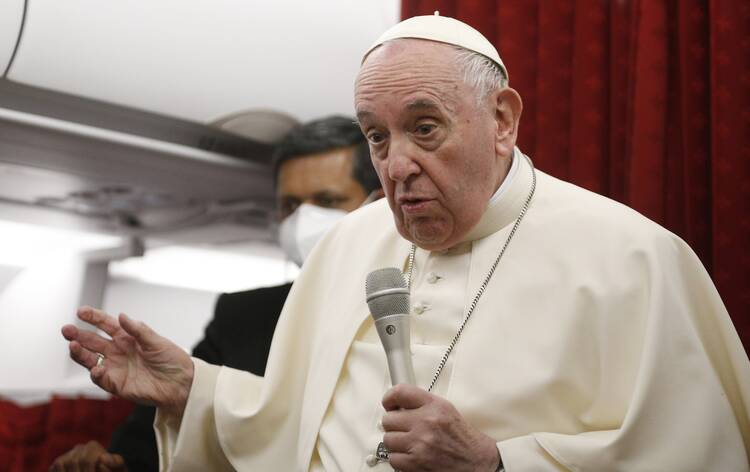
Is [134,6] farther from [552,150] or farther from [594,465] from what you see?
[594,465]

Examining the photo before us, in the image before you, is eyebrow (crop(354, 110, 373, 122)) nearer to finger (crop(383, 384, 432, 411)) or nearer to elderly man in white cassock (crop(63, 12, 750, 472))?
elderly man in white cassock (crop(63, 12, 750, 472))

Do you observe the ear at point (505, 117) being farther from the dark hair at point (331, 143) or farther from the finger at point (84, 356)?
the dark hair at point (331, 143)

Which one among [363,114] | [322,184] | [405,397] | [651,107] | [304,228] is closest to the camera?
[405,397]

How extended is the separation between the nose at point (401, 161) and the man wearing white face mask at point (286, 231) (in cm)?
101

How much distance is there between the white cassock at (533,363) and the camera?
137cm

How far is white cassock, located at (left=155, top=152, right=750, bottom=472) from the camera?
137 centimetres

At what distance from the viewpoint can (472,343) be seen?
155 centimetres

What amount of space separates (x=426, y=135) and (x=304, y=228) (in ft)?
4.43

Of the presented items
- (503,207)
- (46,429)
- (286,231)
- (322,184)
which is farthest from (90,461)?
(503,207)

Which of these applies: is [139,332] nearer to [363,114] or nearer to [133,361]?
[133,361]

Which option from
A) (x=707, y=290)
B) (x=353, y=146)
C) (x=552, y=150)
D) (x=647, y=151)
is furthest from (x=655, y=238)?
(x=353, y=146)

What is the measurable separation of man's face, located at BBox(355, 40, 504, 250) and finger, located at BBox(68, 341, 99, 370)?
0.71 m

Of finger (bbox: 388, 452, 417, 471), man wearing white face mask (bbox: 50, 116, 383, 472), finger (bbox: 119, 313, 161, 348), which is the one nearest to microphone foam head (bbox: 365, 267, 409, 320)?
finger (bbox: 388, 452, 417, 471)

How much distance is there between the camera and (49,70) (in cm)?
291
